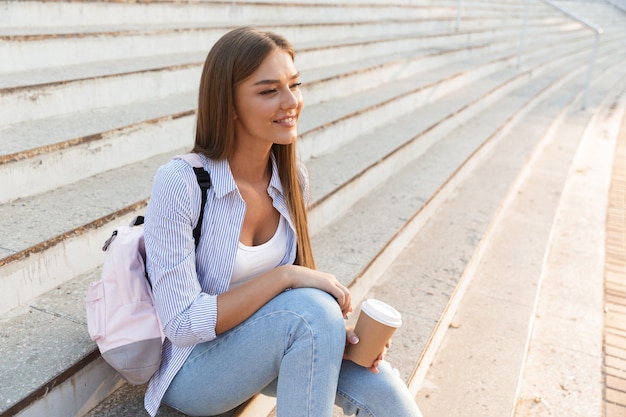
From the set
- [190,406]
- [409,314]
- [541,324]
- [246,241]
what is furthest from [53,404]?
[541,324]

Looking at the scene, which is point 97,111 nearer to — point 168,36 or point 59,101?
point 59,101

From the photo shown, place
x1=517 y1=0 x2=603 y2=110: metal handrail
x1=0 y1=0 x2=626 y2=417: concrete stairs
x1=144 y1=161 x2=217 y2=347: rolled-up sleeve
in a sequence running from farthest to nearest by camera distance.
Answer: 1. x1=517 y1=0 x2=603 y2=110: metal handrail
2. x1=0 y1=0 x2=626 y2=417: concrete stairs
3. x1=144 y1=161 x2=217 y2=347: rolled-up sleeve

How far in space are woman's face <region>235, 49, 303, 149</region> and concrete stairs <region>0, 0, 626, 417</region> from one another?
75 centimetres

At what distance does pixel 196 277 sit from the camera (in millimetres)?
1447

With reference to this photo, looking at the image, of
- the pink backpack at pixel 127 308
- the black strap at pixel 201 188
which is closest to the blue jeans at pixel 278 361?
the pink backpack at pixel 127 308

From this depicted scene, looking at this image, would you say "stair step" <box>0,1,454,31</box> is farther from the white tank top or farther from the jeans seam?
the jeans seam

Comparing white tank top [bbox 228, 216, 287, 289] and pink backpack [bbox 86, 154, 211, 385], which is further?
white tank top [bbox 228, 216, 287, 289]

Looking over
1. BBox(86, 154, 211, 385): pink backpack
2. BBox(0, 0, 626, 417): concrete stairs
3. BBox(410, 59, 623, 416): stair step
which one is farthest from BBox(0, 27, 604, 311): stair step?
BBox(410, 59, 623, 416): stair step

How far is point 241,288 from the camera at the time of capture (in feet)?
4.83

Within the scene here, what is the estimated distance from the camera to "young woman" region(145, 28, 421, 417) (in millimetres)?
1402

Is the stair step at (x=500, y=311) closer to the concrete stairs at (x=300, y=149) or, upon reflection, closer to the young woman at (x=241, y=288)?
the concrete stairs at (x=300, y=149)

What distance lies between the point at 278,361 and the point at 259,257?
0.30 metres

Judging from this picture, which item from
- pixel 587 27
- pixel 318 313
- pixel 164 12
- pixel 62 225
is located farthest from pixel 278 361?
pixel 587 27

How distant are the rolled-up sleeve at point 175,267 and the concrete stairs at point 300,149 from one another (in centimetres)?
34
